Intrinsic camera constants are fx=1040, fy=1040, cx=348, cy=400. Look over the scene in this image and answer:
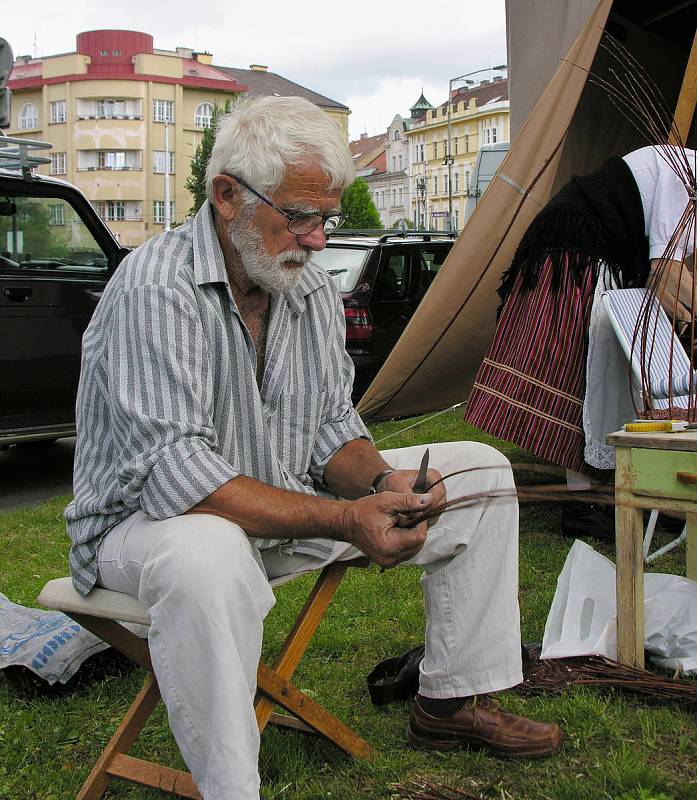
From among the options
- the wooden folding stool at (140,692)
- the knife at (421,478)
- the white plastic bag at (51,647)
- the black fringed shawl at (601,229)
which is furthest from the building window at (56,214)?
the knife at (421,478)

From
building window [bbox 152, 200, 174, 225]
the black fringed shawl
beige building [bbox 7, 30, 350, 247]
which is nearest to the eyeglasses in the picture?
the black fringed shawl

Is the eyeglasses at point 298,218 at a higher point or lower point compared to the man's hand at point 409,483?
higher

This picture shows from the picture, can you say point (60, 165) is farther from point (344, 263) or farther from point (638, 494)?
point (638, 494)

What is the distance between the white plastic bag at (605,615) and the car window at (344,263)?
214 inches

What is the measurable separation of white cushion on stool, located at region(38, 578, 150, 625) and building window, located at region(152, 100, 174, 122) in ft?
233

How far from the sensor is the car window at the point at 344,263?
8.40 meters

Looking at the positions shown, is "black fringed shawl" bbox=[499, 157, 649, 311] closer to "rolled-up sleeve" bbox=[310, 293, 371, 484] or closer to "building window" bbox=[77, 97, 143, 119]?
"rolled-up sleeve" bbox=[310, 293, 371, 484]

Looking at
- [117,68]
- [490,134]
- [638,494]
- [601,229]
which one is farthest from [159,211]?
[638,494]

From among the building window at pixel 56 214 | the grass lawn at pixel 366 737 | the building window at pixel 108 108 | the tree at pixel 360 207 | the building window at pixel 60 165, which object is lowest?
the grass lawn at pixel 366 737

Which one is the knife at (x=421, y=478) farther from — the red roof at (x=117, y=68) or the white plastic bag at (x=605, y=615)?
the red roof at (x=117, y=68)

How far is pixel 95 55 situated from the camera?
71188mm

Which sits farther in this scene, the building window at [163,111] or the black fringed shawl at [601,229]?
the building window at [163,111]

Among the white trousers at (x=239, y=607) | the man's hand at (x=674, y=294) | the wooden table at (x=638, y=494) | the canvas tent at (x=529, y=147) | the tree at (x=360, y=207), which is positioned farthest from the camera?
the tree at (x=360, y=207)

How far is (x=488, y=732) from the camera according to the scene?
2.38m
